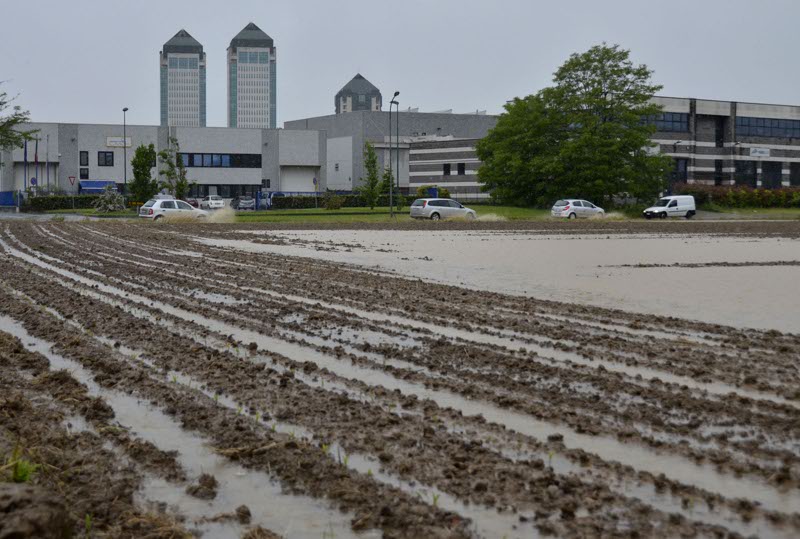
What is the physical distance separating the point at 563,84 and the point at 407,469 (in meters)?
68.6

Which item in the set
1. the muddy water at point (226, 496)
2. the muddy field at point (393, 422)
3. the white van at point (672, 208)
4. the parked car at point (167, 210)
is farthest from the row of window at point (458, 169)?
the muddy water at point (226, 496)

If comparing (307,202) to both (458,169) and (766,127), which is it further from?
(766,127)

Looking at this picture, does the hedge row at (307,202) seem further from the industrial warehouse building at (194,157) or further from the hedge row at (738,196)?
the hedge row at (738,196)

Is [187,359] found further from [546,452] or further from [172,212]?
[172,212]

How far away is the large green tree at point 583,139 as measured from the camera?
219 ft

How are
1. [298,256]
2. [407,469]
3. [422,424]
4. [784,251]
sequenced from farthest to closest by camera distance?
[784,251] < [298,256] < [422,424] < [407,469]

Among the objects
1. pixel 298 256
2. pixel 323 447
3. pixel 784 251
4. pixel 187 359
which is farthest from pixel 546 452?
pixel 784 251

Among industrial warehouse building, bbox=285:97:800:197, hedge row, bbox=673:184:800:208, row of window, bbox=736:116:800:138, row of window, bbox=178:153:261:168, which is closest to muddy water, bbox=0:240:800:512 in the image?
hedge row, bbox=673:184:800:208

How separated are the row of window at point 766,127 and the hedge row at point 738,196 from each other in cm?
1550

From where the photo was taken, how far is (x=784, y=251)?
25.1 meters

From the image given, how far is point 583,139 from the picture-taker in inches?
Answer: 2594

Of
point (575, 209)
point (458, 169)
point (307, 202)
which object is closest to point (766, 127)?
point (458, 169)

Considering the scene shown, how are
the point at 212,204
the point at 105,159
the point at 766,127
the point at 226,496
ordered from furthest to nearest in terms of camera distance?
the point at 766,127 → the point at 105,159 → the point at 212,204 → the point at 226,496

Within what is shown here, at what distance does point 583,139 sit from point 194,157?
5042 cm
